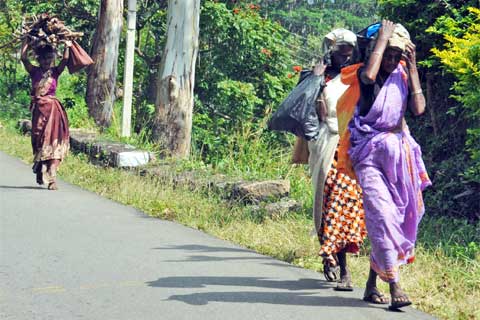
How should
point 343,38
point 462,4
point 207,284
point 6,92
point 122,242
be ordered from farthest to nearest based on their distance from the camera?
point 6,92 → point 462,4 → point 122,242 → point 343,38 → point 207,284

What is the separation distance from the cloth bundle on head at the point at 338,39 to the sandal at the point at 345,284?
1.72 meters

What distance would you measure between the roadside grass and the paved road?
261mm

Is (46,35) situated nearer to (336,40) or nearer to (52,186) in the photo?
(52,186)

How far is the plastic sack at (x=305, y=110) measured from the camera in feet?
25.9

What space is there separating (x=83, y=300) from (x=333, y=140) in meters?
2.39

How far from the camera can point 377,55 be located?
6750 mm

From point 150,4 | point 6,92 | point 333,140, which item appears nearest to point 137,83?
point 150,4

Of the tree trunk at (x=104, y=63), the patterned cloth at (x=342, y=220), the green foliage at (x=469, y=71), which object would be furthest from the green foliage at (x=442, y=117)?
the tree trunk at (x=104, y=63)

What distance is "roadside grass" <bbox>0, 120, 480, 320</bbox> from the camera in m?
7.25

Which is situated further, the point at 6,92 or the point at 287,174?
the point at 6,92

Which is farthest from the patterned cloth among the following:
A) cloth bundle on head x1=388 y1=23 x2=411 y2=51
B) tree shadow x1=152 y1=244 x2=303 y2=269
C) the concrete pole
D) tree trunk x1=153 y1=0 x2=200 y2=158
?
the concrete pole

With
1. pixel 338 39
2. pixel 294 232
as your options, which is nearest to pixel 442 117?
pixel 294 232

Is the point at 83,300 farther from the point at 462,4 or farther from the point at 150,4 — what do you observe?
the point at 150,4

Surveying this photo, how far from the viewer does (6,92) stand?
104 feet
